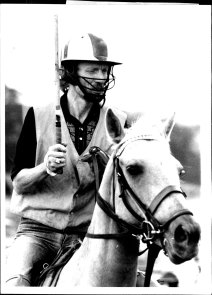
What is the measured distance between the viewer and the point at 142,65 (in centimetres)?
550

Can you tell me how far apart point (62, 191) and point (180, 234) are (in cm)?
153

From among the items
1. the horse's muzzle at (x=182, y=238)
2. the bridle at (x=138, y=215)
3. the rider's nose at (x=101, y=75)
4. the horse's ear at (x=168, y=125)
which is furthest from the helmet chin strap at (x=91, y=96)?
the horse's muzzle at (x=182, y=238)

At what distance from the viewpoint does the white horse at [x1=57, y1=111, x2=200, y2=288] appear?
401cm

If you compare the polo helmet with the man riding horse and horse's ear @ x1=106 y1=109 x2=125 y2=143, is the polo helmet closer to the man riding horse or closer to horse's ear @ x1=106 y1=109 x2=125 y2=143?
the man riding horse

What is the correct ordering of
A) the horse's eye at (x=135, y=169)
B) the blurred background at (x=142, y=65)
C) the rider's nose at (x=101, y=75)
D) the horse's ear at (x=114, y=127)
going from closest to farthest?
the horse's eye at (x=135, y=169)
the horse's ear at (x=114, y=127)
the rider's nose at (x=101, y=75)
the blurred background at (x=142, y=65)

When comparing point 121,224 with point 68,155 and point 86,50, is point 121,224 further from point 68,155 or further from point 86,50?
point 86,50

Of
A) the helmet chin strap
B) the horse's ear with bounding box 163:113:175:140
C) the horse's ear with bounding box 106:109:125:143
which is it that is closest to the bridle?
the horse's ear with bounding box 106:109:125:143

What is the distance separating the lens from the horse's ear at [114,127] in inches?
177

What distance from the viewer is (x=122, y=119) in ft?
16.9

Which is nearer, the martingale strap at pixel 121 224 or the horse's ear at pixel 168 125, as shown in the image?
the martingale strap at pixel 121 224

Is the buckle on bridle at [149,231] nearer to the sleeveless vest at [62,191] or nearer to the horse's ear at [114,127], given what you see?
the horse's ear at [114,127]

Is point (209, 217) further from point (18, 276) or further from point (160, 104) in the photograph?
point (18, 276)

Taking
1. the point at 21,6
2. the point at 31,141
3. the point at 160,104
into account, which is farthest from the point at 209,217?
the point at 21,6

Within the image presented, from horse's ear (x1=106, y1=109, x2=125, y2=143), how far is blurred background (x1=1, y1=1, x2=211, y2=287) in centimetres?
86
